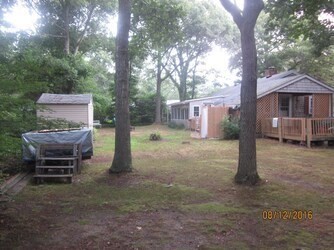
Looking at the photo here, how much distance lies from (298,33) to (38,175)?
11.4 meters

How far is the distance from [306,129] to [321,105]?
6297 mm

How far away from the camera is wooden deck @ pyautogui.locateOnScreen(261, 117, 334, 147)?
1475 cm

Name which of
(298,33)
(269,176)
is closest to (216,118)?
(298,33)

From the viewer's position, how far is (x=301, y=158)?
36.6 ft

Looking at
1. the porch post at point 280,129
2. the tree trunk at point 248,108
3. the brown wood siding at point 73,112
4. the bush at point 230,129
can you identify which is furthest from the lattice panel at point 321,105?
the tree trunk at point 248,108

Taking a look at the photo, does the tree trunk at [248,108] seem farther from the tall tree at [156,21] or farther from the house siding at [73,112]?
the house siding at [73,112]

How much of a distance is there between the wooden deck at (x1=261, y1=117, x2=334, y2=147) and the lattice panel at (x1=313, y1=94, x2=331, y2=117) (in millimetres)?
4611

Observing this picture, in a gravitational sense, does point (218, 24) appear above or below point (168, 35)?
above

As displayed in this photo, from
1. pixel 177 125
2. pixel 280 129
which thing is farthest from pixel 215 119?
pixel 177 125

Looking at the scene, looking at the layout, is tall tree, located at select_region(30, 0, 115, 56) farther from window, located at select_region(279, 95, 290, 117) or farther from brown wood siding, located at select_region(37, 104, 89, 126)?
window, located at select_region(279, 95, 290, 117)

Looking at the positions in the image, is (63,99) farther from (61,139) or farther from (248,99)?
(248,99)

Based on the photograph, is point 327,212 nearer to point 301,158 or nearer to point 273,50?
point 301,158

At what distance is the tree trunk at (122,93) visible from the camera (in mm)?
8359

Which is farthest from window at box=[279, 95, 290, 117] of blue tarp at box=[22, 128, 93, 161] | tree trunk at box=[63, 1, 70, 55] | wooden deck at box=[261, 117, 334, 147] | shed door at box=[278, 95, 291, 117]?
tree trunk at box=[63, 1, 70, 55]
